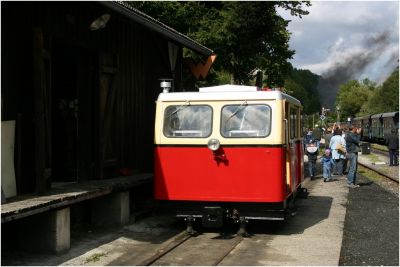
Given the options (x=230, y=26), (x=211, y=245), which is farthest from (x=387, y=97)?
(x=211, y=245)

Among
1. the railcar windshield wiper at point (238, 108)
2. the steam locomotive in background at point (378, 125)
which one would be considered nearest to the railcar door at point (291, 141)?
the railcar windshield wiper at point (238, 108)

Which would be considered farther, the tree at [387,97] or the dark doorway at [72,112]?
the tree at [387,97]

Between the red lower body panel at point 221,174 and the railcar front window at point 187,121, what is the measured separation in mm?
254

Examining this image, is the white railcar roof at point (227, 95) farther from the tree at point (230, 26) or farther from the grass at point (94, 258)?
the tree at point (230, 26)

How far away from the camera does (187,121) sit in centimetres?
894

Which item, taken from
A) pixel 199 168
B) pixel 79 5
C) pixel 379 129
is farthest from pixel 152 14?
pixel 379 129

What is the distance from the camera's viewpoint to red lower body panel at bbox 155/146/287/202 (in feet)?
27.6

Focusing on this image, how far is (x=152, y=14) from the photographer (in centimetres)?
1992

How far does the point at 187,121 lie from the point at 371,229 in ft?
11.9

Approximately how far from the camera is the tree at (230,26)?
18.3 m

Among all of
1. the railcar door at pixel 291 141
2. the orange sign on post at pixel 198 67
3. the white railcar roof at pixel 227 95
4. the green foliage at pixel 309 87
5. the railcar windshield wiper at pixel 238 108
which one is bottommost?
the railcar door at pixel 291 141

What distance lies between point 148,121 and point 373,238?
560 centimetres

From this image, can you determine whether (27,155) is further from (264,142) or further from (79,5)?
(264,142)

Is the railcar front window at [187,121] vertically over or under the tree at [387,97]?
under
